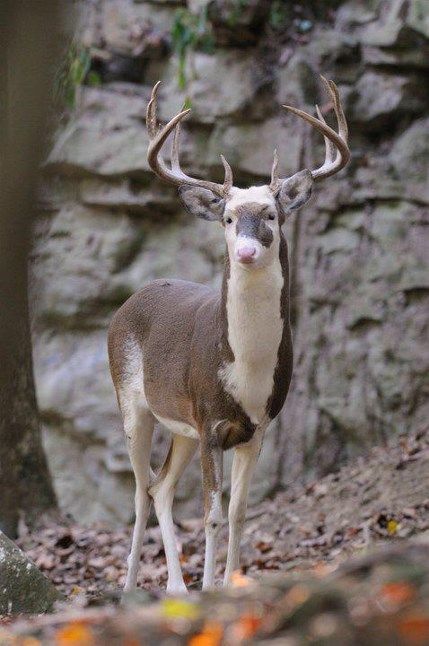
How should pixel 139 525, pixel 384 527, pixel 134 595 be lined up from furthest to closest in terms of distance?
pixel 384 527 < pixel 139 525 < pixel 134 595

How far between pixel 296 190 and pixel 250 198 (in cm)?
48

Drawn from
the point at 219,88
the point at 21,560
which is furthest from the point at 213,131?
the point at 21,560

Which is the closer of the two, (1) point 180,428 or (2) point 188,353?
(2) point 188,353

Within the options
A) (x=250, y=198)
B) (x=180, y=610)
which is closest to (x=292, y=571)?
(x=250, y=198)

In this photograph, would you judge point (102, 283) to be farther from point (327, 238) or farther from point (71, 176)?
point (327, 238)

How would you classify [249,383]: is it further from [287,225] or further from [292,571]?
[287,225]

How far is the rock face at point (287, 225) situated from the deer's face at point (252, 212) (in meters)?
4.59

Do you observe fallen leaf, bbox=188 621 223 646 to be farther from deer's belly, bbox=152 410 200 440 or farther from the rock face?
the rock face

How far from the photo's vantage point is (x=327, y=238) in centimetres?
1167

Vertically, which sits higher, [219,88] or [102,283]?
[219,88]

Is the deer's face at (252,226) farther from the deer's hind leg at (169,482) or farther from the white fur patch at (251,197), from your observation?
the deer's hind leg at (169,482)

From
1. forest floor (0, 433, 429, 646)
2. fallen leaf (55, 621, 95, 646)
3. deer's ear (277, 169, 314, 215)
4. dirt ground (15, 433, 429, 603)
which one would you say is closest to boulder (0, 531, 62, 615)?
forest floor (0, 433, 429, 646)

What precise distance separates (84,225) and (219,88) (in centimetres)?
203

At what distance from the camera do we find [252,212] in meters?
6.48
